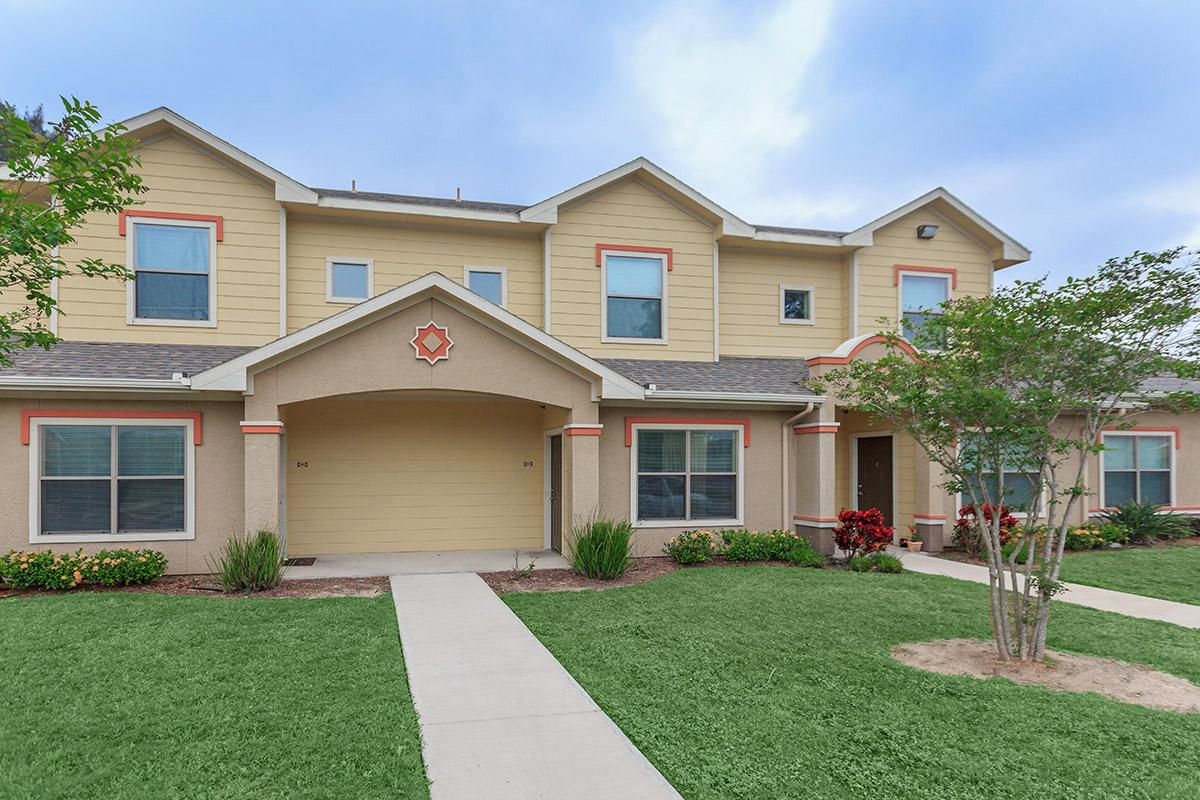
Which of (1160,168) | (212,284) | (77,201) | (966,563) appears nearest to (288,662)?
(77,201)

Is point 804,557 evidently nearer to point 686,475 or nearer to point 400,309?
point 686,475

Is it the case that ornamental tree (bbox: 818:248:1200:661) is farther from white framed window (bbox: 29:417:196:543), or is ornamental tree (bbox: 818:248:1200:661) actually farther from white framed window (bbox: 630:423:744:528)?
white framed window (bbox: 29:417:196:543)

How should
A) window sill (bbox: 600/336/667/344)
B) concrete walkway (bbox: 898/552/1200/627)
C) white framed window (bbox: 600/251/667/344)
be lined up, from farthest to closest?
white framed window (bbox: 600/251/667/344)
window sill (bbox: 600/336/667/344)
concrete walkway (bbox: 898/552/1200/627)

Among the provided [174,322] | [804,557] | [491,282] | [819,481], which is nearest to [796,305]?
[819,481]

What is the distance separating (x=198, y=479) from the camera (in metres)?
10.5

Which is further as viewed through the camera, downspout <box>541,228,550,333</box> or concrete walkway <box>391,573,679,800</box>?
downspout <box>541,228,550,333</box>

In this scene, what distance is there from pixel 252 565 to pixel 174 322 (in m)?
4.81

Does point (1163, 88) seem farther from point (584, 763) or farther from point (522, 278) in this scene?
point (584, 763)

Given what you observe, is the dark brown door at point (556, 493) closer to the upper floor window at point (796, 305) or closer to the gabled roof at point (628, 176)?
the gabled roof at point (628, 176)

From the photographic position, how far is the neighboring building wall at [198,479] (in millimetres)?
9938

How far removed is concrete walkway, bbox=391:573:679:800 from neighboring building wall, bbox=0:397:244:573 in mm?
4474

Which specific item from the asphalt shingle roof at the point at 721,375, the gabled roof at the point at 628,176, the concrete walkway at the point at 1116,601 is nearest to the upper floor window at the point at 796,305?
the asphalt shingle roof at the point at 721,375

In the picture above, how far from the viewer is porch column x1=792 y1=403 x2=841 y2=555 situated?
12.2m

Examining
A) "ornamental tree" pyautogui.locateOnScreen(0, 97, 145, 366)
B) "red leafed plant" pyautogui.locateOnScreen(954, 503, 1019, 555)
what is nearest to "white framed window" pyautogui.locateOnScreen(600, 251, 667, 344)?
"red leafed plant" pyautogui.locateOnScreen(954, 503, 1019, 555)
